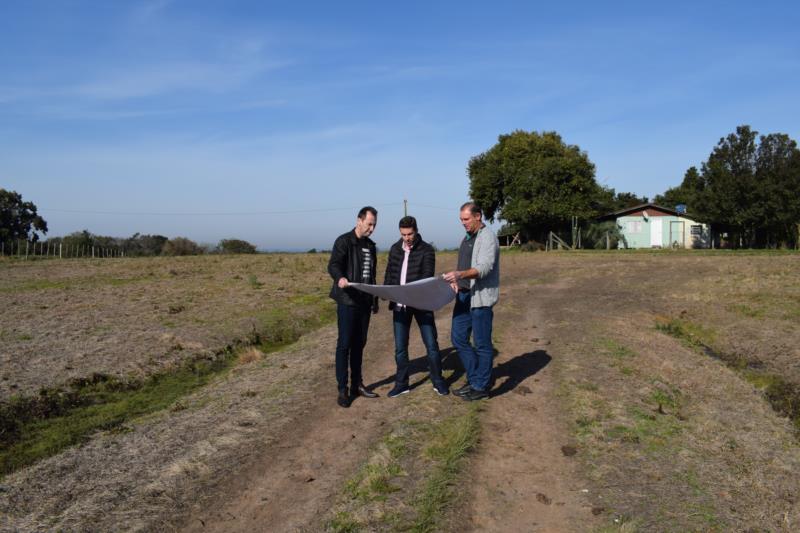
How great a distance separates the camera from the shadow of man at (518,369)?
26.5 feet

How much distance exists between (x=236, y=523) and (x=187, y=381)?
563cm

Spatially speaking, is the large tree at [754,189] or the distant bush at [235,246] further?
the distant bush at [235,246]

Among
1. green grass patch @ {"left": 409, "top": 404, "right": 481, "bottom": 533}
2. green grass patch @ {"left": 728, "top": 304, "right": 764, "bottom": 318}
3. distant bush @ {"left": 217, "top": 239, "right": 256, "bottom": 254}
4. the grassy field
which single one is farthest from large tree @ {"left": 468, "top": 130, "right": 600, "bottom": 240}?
green grass patch @ {"left": 409, "top": 404, "right": 481, "bottom": 533}

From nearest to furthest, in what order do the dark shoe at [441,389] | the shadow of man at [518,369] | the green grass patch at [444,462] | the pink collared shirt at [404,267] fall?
the green grass patch at [444,462], the pink collared shirt at [404,267], the dark shoe at [441,389], the shadow of man at [518,369]

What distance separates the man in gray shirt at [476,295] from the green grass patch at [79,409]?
4.18m

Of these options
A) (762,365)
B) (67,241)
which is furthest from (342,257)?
(67,241)

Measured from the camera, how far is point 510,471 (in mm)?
5352

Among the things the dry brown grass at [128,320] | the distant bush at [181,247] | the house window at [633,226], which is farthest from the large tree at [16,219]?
the house window at [633,226]

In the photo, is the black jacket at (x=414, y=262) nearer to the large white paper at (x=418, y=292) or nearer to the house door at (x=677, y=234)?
the large white paper at (x=418, y=292)

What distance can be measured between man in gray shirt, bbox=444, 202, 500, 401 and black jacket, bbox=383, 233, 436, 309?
42 centimetres

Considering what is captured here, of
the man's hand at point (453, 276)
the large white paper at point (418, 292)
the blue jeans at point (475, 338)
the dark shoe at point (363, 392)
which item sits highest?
the man's hand at point (453, 276)

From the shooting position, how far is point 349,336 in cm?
729

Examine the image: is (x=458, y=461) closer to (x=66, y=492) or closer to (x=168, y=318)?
(x=66, y=492)

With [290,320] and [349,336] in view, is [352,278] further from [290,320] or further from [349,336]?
[290,320]
